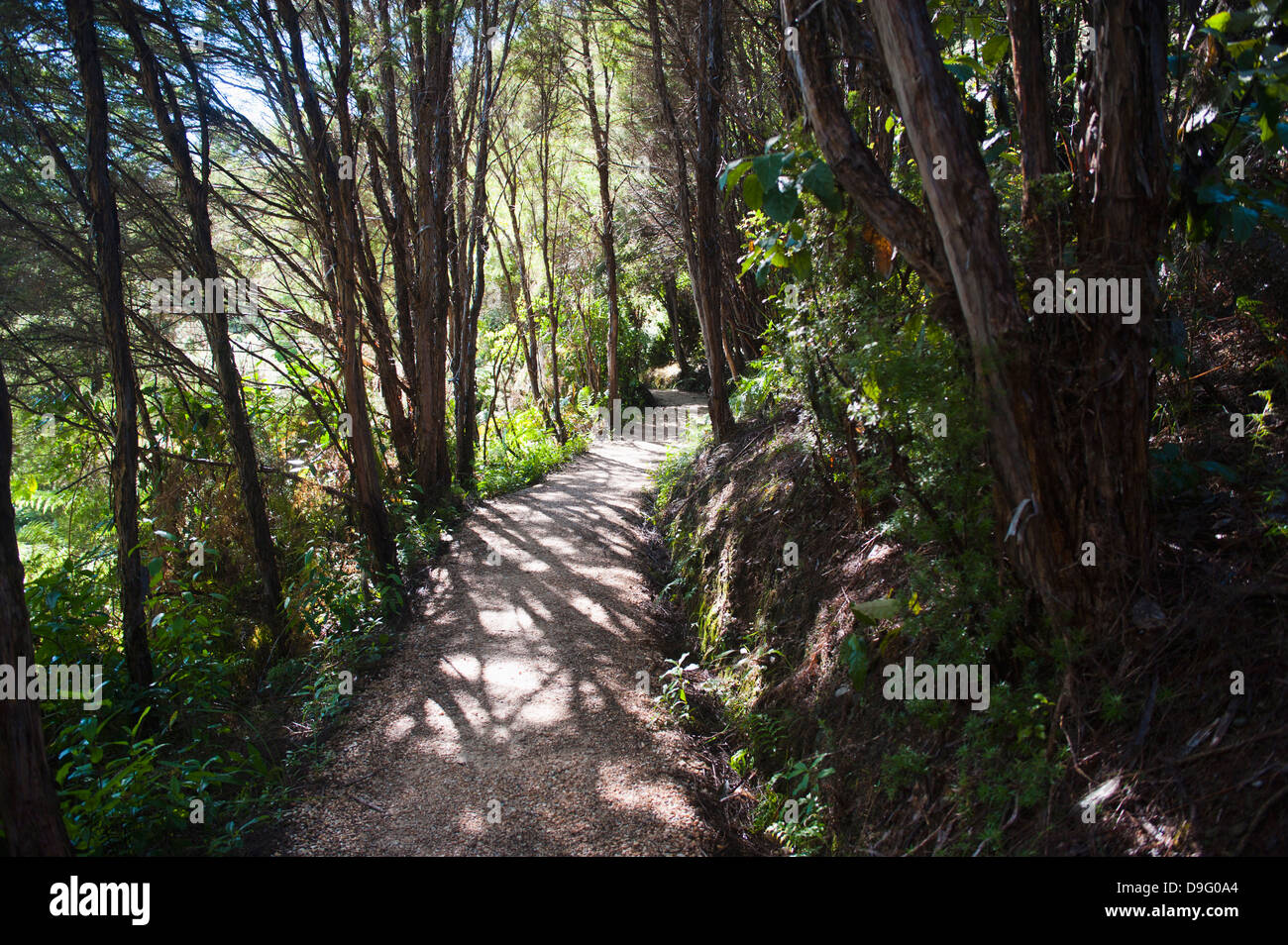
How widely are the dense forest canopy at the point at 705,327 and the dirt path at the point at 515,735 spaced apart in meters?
0.45

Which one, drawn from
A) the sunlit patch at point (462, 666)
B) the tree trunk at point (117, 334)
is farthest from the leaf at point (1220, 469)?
the tree trunk at point (117, 334)

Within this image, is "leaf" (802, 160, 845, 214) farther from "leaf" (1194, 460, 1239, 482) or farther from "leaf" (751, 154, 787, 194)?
"leaf" (1194, 460, 1239, 482)

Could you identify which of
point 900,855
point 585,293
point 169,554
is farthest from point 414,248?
point 585,293

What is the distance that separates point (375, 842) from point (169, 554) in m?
4.09

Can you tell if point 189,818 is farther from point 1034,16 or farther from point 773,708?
point 1034,16

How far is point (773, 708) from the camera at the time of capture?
4.22 m

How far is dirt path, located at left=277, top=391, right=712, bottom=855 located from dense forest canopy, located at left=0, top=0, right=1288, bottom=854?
45 centimetres

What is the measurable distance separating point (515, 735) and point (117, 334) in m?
3.62

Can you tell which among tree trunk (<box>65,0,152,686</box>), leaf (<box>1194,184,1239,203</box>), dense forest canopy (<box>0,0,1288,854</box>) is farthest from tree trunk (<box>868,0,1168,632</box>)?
tree trunk (<box>65,0,152,686</box>)

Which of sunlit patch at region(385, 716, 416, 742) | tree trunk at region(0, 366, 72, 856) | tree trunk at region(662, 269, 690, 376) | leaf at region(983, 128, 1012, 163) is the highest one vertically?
tree trunk at region(662, 269, 690, 376)

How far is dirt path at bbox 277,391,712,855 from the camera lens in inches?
142

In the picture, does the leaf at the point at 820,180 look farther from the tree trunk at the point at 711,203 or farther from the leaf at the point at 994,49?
the tree trunk at the point at 711,203

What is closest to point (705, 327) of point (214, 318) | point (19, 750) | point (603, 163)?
point (214, 318)

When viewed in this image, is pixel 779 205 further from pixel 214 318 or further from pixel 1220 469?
pixel 214 318
